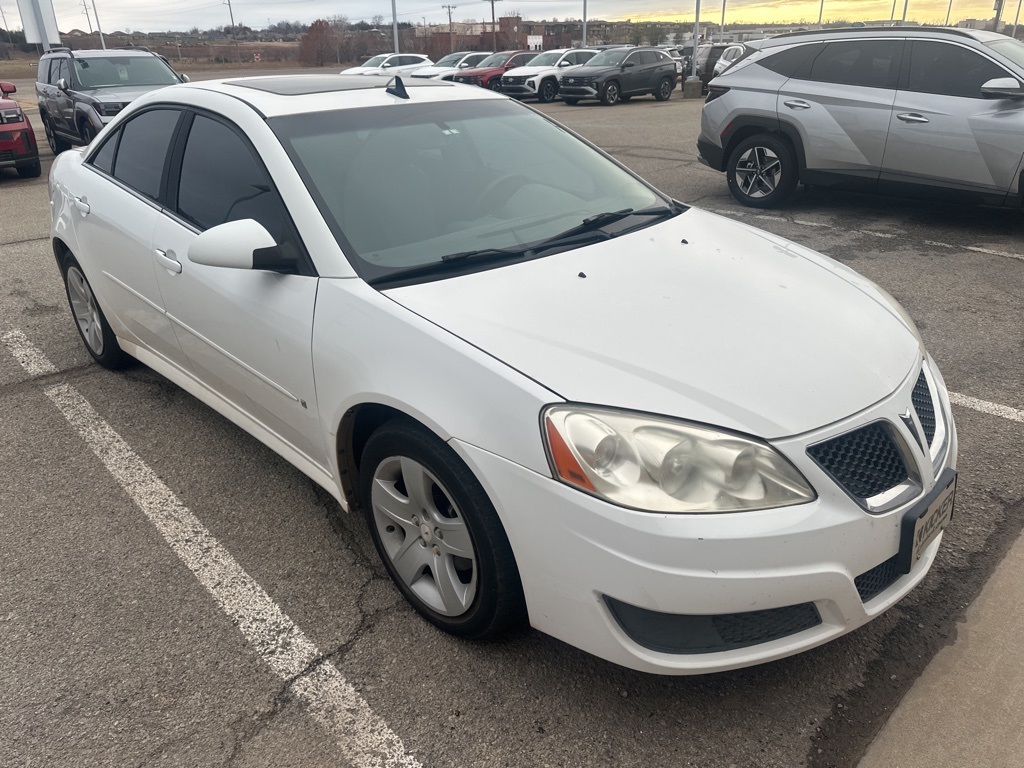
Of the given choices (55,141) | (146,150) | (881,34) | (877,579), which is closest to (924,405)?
(877,579)

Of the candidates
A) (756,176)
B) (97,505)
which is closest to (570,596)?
(97,505)

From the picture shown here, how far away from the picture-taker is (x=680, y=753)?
81.6 inches

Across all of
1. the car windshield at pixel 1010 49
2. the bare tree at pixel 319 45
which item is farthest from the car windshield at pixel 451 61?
Answer: the bare tree at pixel 319 45

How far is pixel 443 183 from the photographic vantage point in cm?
292

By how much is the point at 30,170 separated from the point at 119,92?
1778mm

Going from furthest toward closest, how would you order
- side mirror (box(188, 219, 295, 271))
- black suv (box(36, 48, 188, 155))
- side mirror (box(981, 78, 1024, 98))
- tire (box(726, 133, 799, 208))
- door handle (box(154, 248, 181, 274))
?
black suv (box(36, 48, 188, 155)), tire (box(726, 133, 799, 208)), side mirror (box(981, 78, 1024, 98)), door handle (box(154, 248, 181, 274)), side mirror (box(188, 219, 295, 271))

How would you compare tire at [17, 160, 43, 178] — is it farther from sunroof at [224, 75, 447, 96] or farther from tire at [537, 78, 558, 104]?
tire at [537, 78, 558, 104]

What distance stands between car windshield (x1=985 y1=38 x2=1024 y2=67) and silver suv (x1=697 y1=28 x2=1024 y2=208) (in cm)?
2

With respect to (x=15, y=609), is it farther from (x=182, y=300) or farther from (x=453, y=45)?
(x=453, y=45)

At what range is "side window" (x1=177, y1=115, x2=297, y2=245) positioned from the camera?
277cm

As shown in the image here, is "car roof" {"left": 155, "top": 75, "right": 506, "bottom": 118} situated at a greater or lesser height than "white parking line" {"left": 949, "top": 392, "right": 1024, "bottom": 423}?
greater

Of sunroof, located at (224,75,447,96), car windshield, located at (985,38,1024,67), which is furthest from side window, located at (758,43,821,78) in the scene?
sunroof, located at (224,75,447,96)

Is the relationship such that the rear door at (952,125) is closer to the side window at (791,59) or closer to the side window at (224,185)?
the side window at (791,59)

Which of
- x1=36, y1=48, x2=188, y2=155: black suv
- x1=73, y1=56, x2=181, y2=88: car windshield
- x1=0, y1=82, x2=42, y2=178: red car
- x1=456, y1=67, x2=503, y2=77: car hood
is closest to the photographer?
x1=0, y1=82, x2=42, y2=178: red car
